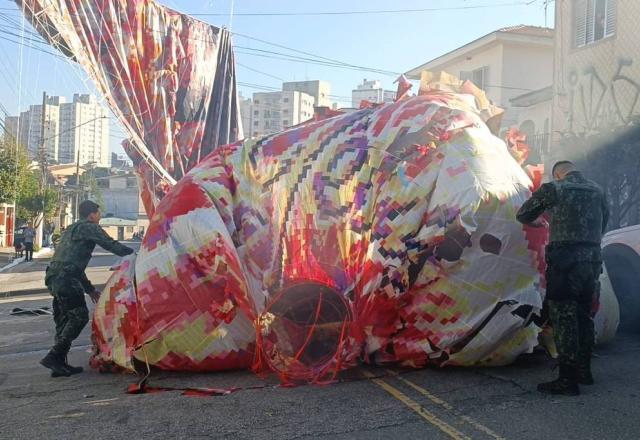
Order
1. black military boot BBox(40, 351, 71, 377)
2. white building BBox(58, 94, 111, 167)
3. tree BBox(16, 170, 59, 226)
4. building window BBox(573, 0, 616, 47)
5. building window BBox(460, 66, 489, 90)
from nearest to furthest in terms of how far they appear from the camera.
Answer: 1. black military boot BBox(40, 351, 71, 377)
2. building window BBox(573, 0, 616, 47)
3. building window BBox(460, 66, 489, 90)
4. tree BBox(16, 170, 59, 226)
5. white building BBox(58, 94, 111, 167)

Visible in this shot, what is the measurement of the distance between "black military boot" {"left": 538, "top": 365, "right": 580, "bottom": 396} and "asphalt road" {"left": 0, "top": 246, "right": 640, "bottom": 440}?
0.07 metres

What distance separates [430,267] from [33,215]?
106 feet

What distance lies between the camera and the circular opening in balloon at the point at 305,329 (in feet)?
17.4

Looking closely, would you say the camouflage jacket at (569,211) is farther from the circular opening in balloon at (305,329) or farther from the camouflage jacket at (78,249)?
the camouflage jacket at (78,249)

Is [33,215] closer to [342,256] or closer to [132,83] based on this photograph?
[132,83]

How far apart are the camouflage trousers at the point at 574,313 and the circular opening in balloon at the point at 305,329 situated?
1.70 meters

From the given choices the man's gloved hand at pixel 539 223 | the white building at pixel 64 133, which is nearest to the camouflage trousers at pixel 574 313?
the man's gloved hand at pixel 539 223

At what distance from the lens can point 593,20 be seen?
47.1 ft

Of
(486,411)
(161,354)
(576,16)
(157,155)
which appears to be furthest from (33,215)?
(486,411)

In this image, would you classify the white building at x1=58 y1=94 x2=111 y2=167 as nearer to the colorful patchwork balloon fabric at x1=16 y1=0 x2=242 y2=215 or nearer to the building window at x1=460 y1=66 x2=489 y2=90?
the building window at x1=460 y1=66 x2=489 y2=90

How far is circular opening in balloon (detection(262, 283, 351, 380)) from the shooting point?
5.30 meters

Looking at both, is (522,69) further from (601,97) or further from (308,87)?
(308,87)

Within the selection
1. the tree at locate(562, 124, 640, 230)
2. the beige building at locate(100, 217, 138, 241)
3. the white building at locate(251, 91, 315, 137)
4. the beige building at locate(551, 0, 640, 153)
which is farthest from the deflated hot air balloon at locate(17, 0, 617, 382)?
the beige building at locate(100, 217, 138, 241)

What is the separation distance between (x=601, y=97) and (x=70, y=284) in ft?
37.9
